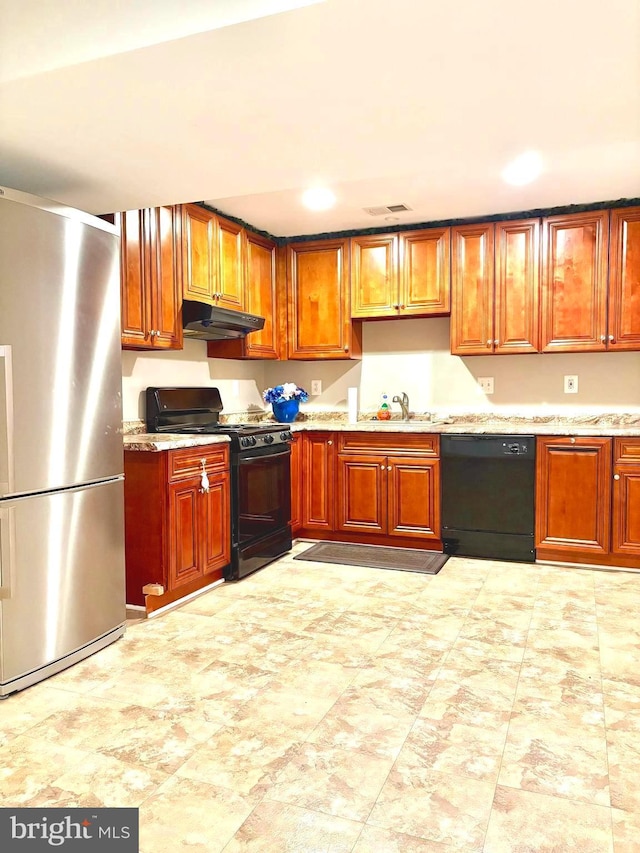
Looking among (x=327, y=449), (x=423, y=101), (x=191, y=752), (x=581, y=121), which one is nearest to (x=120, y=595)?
(x=191, y=752)

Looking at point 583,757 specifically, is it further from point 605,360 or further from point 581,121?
point 605,360

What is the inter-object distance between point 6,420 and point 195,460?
3.94 ft

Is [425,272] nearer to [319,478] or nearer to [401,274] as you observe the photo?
[401,274]

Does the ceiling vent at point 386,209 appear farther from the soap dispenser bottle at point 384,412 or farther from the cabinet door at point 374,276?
the soap dispenser bottle at point 384,412

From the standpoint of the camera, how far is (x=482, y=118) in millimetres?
2238

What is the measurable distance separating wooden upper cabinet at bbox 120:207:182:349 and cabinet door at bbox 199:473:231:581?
857 mm

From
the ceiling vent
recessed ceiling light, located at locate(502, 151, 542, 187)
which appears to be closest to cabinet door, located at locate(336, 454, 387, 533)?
the ceiling vent

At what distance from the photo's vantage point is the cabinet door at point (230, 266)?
417 cm

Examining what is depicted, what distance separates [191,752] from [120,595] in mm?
1067

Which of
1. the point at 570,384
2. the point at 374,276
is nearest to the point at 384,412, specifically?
the point at 374,276

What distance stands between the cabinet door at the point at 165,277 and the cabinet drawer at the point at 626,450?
2.68 meters

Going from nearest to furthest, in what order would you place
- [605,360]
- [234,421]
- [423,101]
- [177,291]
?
[423,101]
[177,291]
[605,360]
[234,421]

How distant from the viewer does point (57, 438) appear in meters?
2.49

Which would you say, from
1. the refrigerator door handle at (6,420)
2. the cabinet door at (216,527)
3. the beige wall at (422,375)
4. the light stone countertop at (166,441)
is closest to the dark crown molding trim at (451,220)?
the beige wall at (422,375)
